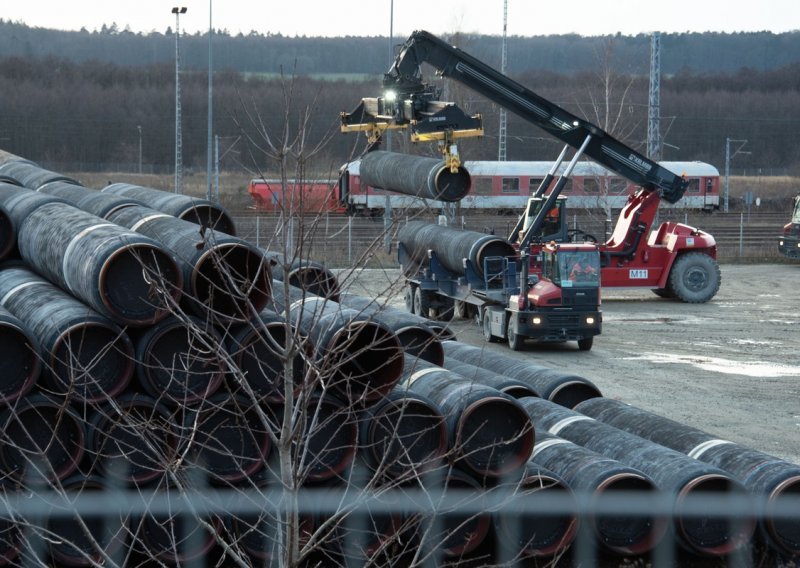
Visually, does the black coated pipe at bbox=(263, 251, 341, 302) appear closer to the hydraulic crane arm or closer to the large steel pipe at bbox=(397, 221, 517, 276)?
the large steel pipe at bbox=(397, 221, 517, 276)

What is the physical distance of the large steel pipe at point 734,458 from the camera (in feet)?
37.2

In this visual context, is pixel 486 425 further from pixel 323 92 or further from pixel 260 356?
pixel 323 92

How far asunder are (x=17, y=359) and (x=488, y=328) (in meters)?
15.6

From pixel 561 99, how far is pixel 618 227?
6549cm

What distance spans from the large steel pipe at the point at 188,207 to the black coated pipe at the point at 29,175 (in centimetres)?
137

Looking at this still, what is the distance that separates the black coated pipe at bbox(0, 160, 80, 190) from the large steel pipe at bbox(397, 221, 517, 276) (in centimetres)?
753

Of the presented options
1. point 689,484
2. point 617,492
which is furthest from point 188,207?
point 689,484

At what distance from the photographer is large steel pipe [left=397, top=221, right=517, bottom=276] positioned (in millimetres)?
23984

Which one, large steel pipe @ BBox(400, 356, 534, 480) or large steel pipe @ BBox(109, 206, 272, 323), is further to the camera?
large steel pipe @ BBox(400, 356, 534, 480)

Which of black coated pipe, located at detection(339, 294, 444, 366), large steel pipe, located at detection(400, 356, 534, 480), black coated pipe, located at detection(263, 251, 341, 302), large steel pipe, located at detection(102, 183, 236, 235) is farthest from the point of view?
large steel pipe, located at detection(102, 183, 236, 235)

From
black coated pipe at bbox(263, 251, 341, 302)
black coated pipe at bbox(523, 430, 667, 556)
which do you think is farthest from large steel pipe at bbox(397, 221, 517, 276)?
black coated pipe at bbox(523, 430, 667, 556)

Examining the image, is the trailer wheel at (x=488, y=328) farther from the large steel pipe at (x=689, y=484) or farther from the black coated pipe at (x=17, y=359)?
the black coated pipe at (x=17, y=359)

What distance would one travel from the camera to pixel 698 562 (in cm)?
1148

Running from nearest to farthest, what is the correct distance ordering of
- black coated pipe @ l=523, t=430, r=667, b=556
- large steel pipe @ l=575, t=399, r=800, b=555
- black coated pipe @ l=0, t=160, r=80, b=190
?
1. black coated pipe @ l=523, t=430, r=667, b=556
2. large steel pipe @ l=575, t=399, r=800, b=555
3. black coated pipe @ l=0, t=160, r=80, b=190
